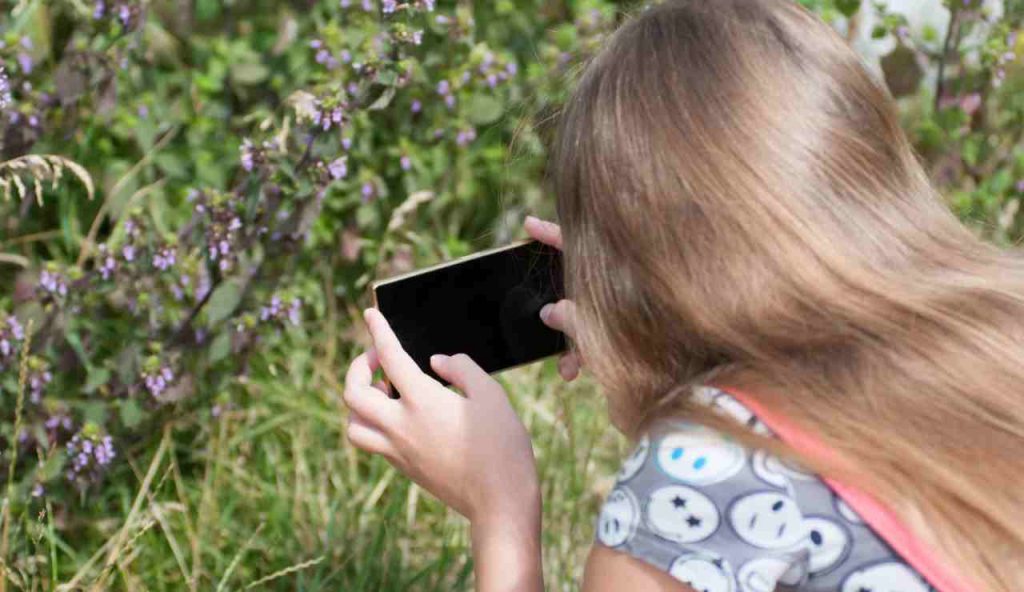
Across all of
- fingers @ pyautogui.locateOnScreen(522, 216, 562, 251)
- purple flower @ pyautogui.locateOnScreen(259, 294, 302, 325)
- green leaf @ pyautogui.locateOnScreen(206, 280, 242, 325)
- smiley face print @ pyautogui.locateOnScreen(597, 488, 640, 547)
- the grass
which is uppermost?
fingers @ pyautogui.locateOnScreen(522, 216, 562, 251)

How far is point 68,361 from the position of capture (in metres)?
2.06

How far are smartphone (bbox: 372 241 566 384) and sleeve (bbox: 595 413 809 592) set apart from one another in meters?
0.39

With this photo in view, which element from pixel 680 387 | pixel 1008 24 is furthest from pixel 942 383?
pixel 1008 24

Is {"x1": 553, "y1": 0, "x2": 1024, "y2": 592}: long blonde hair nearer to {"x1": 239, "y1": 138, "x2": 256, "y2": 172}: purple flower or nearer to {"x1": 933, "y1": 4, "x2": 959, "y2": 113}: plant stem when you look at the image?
{"x1": 239, "y1": 138, "x2": 256, "y2": 172}: purple flower

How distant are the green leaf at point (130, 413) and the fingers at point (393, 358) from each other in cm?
57

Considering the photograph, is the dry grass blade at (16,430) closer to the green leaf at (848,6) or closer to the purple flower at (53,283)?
the purple flower at (53,283)

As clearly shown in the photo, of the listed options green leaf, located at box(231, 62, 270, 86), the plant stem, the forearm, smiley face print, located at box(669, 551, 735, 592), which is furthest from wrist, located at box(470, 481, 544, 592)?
the plant stem

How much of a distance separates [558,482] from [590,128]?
1.05 metres

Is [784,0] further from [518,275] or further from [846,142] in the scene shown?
[518,275]

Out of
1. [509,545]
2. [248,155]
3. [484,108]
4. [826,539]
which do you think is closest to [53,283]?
[248,155]

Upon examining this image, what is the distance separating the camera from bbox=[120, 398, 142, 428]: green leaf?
2004mm

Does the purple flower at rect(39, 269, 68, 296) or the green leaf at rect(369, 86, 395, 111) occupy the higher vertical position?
the green leaf at rect(369, 86, 395, 111)

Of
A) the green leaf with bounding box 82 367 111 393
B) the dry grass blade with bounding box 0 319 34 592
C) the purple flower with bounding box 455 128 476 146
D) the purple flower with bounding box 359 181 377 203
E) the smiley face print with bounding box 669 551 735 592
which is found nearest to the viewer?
the smiley face print with bounding box 669 551 735 592

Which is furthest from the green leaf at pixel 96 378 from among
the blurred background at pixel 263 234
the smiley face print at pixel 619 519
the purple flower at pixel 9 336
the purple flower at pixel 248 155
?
the smiley face print at pixel 619 519
